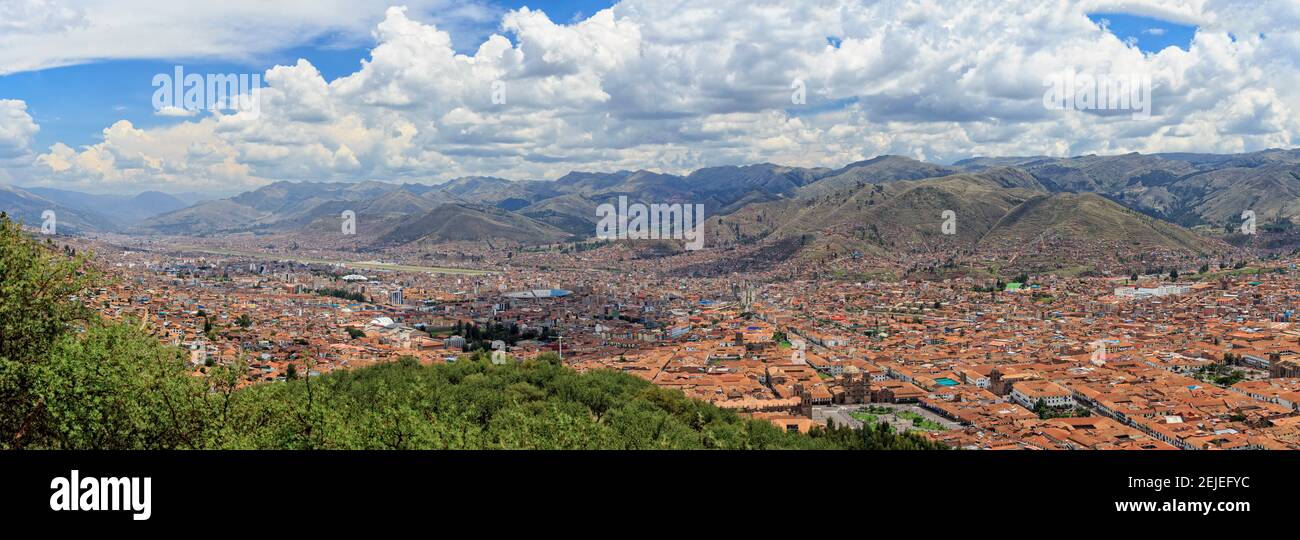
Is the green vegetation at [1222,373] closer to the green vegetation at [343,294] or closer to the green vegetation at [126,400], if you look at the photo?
the green vegetation at [126,400]

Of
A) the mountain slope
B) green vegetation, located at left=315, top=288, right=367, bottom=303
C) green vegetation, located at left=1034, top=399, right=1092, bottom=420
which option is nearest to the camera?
green vegetation, located at left=1034, top=399, right=1092, bottom=420

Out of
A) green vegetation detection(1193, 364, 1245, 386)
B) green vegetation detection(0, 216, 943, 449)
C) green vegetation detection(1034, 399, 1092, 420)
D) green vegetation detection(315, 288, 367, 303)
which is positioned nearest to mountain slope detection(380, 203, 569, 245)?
green vegetation detection(315, 288, 367, 303)

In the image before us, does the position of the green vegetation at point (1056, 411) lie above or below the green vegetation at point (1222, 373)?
below

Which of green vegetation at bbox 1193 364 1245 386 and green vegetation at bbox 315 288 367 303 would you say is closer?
green vegetation at bbox 1193 364 1245 386

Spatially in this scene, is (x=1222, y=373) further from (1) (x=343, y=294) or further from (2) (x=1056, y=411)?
(1) (x=343, y=294)

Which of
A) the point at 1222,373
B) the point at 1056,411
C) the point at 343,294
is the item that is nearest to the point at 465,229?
the point at 343,294

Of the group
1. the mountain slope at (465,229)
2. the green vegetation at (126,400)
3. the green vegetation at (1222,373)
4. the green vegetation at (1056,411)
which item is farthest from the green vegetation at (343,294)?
the mountain slope at (465,229)

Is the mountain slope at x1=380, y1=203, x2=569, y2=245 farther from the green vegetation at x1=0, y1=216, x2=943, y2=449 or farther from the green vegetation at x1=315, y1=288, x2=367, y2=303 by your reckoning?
the green vegetation at x1=0, y1=216, x2=943, y2=449

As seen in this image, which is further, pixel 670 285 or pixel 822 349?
pixel 670 285
